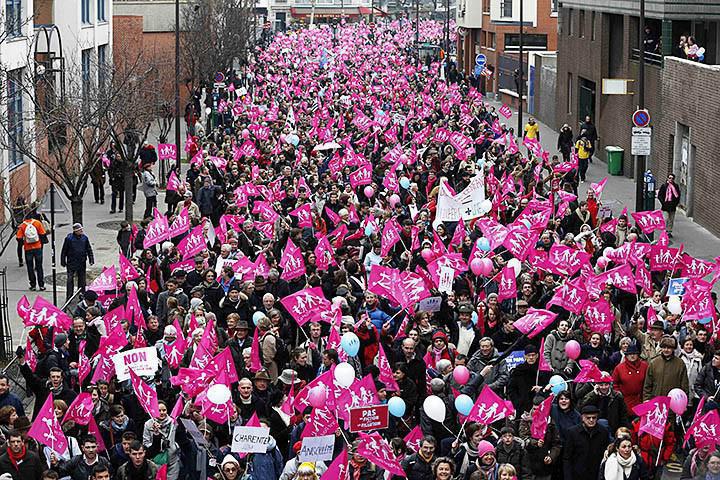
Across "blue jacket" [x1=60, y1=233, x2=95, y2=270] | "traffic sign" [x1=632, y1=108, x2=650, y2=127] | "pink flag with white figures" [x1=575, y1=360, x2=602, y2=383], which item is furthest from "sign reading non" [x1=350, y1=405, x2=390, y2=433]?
"traffic sign" [x1=632, y1=108, x2=650, y2=127]

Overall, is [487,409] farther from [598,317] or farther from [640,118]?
[640,118]

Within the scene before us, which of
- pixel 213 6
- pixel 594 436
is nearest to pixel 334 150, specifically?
pixel 594 436

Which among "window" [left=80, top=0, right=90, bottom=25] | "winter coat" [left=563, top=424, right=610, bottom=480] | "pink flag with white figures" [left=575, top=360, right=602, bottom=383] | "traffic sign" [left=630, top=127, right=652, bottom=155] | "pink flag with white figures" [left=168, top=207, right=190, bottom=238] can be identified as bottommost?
"winter coat" [left=563, top=424, right=610, bottom=480]

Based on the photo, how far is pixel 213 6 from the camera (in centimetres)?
6612

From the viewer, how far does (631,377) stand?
48.1ft

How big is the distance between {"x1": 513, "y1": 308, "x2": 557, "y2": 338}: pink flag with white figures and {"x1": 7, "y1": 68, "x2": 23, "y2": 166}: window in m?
14.3

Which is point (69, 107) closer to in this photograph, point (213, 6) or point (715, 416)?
point (715, 416)

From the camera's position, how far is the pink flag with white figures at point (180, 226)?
864 inches

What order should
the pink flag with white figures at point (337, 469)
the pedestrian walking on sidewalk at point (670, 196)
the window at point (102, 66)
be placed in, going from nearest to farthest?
the pink flag with white figures at point (337, 469) → the pedestrian walking on sidewalk at point (670, 196) → the window at point (102, 66)

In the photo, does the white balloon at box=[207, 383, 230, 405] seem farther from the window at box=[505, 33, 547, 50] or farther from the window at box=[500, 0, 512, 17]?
the window at box=[500, 0, 512, 17]

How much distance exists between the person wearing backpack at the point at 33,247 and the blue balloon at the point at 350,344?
1167cm

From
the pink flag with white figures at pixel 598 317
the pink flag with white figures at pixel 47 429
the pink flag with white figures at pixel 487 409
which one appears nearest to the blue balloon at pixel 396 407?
the pink flag with white figures at pixel 487 409

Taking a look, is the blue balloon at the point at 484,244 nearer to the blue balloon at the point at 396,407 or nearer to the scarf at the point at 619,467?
the blue balloon at the point at 396,407

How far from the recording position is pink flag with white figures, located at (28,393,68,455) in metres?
12.2
